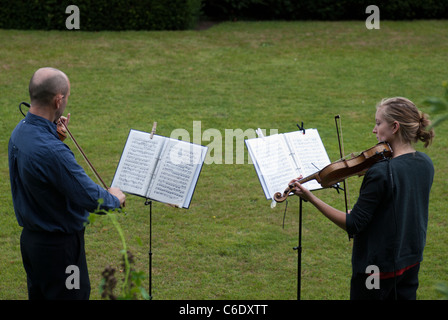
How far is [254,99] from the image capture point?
10.6m

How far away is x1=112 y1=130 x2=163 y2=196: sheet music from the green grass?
1.34 meters

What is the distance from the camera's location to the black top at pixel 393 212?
3488 millimetres

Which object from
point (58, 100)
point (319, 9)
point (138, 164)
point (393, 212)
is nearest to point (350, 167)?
point (393, 212)

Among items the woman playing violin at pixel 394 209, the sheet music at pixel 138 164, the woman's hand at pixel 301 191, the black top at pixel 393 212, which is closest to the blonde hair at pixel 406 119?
the woman playing violin at pixel 394 209

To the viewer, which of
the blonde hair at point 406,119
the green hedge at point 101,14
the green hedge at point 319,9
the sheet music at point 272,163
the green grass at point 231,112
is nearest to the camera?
the blonde hair at point 406,119

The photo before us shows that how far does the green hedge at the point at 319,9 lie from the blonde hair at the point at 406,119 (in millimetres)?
12500

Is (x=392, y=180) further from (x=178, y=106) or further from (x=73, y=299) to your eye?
(x=178, y=106)

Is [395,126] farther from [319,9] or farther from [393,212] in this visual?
[319,9]

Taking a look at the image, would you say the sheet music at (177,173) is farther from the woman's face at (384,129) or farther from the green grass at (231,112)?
the woman's face at (384,129)

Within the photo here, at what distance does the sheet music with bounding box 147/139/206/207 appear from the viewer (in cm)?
447

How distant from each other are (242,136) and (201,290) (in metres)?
3.92

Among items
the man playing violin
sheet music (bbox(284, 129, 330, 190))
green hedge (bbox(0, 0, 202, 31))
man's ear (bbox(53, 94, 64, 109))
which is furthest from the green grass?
man's ear (bbox(53, 94, 64, 109))

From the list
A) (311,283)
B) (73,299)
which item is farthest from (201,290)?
(73,299)

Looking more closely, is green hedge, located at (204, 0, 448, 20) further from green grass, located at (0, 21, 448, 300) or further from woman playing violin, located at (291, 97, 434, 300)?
woman playing violin, located at (291, 97, 434, 300)
